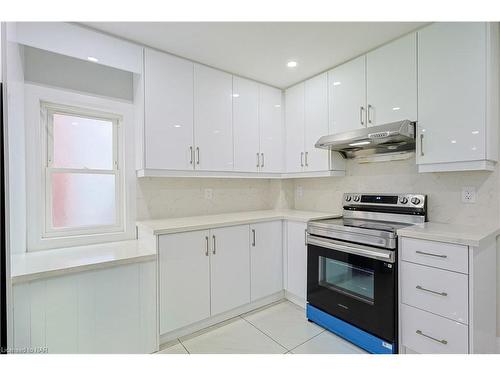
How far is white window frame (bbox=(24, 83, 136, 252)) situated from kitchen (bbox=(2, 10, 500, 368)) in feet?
0.04

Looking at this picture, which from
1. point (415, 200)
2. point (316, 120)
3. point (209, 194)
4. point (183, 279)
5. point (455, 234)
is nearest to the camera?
point (455, 234)

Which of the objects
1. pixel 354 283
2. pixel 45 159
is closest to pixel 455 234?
pixel 354 283

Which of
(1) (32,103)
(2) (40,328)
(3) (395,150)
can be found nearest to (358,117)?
(3) (395,150)

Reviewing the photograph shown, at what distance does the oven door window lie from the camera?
186 centimetres

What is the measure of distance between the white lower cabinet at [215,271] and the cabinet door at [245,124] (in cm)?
68

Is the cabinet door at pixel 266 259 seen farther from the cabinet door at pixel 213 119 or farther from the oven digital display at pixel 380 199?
the oven digital display at pixel 380 199

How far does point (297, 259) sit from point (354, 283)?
24.7 inches

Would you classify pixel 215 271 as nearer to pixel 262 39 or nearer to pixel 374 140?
pixel 374 140

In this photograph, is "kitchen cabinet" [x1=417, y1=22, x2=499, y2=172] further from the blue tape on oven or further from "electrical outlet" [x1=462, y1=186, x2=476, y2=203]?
the blue tape on oven

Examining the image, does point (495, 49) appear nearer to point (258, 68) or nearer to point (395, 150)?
point (395, 150)

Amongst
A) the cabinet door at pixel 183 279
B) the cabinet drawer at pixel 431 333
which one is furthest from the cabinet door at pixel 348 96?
the cabinet door at pixel 183 279

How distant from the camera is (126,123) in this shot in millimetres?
2256

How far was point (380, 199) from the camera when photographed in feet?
7.66

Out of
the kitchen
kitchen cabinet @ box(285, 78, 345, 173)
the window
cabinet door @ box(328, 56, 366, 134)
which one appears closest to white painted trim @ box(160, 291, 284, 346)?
the kitchen
